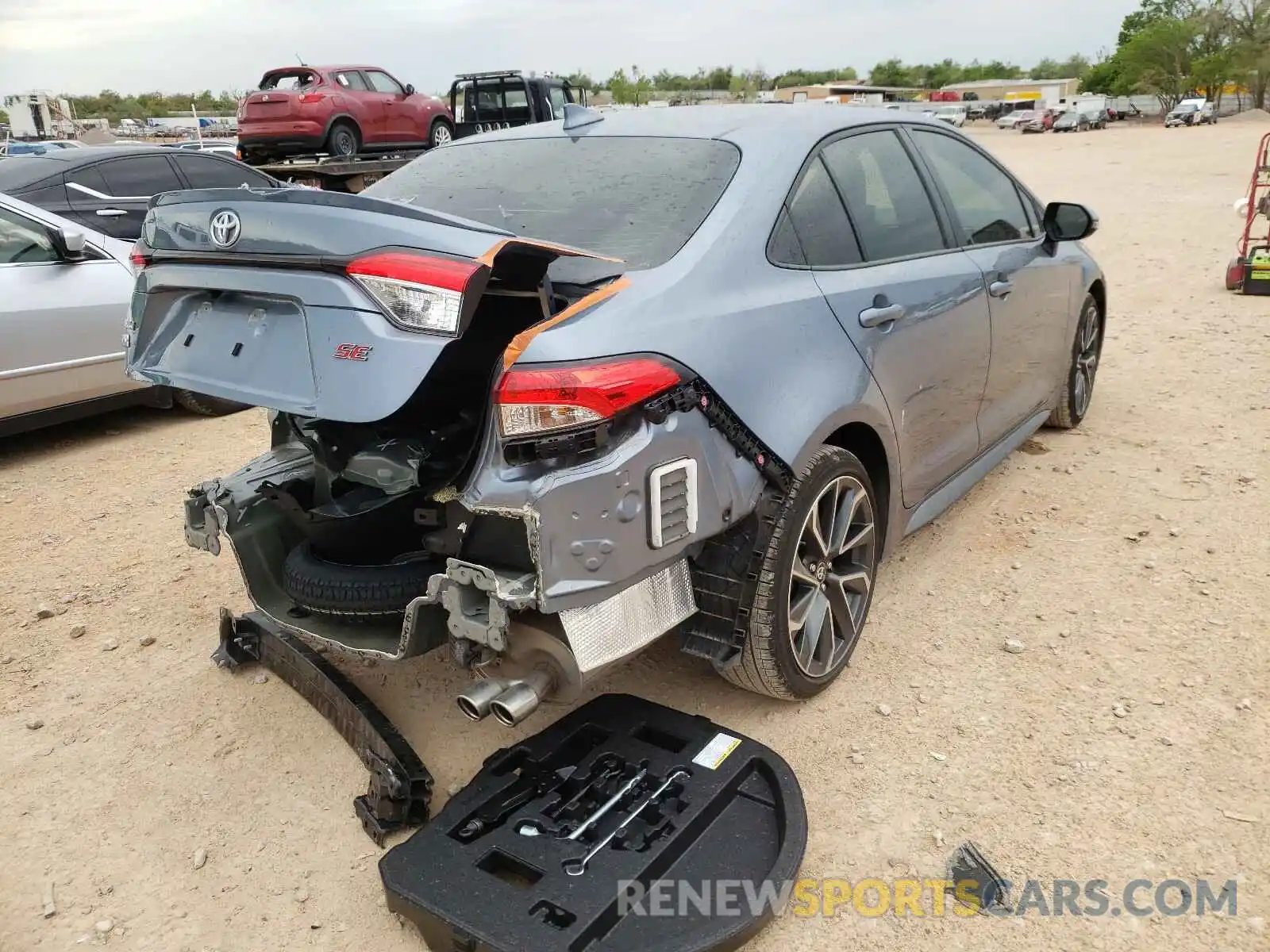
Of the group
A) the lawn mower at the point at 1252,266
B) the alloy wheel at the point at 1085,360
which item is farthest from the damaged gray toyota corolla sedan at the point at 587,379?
the lawn mower at the point at 1252,266

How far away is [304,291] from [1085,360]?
4.53 metres

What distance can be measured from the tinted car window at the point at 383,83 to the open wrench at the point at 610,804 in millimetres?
15587

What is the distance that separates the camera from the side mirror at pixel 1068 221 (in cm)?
426

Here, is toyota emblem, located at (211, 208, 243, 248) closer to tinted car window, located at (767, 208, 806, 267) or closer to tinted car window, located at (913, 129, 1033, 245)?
tinted car window, located at (767, 208, 806, 267)

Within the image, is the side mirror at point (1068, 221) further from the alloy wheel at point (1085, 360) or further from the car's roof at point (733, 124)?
the car's roof at point (733, 124)

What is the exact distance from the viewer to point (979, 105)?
247ft

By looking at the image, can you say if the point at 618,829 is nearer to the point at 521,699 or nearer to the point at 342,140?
the point at 521,699

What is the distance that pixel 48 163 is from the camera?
6.52 m

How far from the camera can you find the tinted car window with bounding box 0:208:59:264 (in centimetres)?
552

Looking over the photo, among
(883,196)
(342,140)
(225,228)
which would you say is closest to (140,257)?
(225,228)

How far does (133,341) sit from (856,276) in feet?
7.27

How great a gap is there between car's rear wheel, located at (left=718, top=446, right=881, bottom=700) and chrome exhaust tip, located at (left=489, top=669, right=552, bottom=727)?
2.04ft

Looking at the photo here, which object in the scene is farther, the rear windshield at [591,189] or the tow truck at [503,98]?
the tow truck at [503,98]

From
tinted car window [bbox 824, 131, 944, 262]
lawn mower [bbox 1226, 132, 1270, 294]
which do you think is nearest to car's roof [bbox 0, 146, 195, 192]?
tinted car window [bbox 824, 131, 944, 262]
